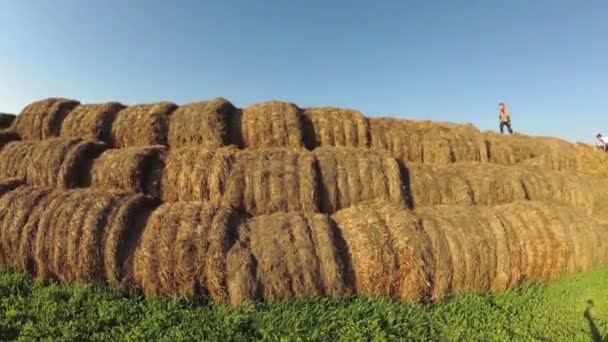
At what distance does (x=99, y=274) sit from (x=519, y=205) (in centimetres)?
909

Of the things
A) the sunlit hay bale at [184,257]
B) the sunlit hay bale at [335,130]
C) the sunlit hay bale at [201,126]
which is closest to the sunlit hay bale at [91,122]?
the sunlit hay bale at [201,126]

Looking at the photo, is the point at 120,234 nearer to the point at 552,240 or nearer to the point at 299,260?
the point at 299,260

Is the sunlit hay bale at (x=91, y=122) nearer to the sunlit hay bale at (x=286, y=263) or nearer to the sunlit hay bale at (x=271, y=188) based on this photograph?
the sunlit hay bale at (x=271, y=188)

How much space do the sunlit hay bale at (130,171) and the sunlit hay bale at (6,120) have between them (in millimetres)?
4649

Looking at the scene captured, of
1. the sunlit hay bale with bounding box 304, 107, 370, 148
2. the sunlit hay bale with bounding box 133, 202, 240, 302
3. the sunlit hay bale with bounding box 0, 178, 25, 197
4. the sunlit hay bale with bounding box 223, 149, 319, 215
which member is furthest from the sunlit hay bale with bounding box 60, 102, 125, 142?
the sunlit hay bale with bounding box 304, 107, 370, 148

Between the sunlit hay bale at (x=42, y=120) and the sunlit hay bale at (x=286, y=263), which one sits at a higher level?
the sunlit hay bale at (x=42, y=120)

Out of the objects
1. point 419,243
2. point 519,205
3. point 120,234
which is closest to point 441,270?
point 419,243

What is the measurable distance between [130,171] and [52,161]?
1.98 meters

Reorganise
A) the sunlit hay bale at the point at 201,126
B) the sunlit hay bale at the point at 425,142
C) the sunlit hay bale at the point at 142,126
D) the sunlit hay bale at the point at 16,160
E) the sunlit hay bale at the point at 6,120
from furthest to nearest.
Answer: the sunlit hay bale at the point at 425,142
the sunlit hay bale at the point at 6,120
the sunlit hay bale at the point at 142,126
the sunlit hay bale at the point at 201,126
the sunlit hay bale at the point at 16,160

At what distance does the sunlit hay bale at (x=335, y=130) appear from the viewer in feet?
42.9

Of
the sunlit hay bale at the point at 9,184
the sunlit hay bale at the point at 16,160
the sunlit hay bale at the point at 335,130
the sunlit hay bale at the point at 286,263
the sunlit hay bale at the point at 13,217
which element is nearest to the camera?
the sunlit hay bale at the point at 286,263

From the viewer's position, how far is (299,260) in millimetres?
8438

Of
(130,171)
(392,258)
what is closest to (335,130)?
(392,258)

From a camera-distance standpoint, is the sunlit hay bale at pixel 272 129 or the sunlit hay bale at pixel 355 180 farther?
the sunlit hay bale at pixel 272 129
